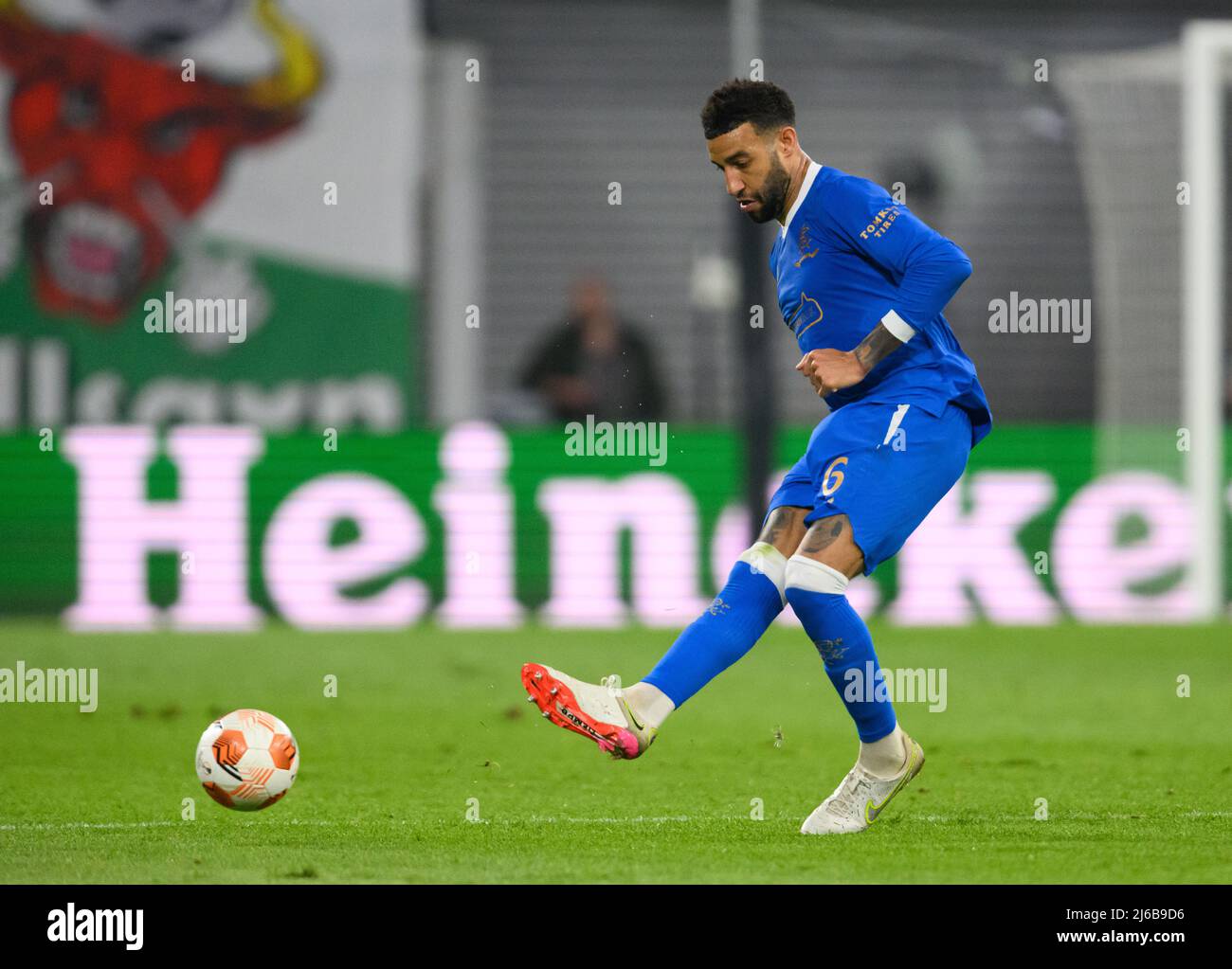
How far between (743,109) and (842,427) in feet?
3.14

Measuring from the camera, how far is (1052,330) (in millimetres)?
17938

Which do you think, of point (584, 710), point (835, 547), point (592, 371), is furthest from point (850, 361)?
point (592, 371)

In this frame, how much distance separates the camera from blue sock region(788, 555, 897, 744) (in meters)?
5.71

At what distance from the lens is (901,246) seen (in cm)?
577

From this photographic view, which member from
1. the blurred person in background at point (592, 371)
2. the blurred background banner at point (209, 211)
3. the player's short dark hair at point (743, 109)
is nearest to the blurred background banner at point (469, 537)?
the blurred background banner at point (209, 211)

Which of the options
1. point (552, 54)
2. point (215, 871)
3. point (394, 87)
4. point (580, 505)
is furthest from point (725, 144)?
point (552, 54)

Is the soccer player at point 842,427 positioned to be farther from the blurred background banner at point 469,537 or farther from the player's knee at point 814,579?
the blurred background banner at point 469,537

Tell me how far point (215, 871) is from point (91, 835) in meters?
0.87

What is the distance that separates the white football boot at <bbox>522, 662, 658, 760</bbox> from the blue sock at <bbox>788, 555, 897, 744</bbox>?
59 centimetres

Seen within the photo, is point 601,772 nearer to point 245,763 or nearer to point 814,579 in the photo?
point 245,763

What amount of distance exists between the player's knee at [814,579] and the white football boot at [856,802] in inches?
23.0

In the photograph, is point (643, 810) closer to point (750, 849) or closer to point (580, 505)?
point (750, 849)

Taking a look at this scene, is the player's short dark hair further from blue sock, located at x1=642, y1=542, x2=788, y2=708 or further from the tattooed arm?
blue sock, located at x1=642, y1=542, x2=788, y2=708

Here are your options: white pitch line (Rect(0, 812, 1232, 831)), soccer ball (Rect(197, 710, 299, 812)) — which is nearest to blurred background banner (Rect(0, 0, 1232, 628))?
white pitch line (Rect(0, 812, 1232, 831))
